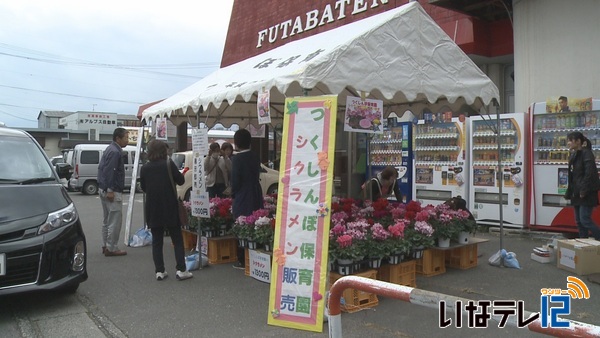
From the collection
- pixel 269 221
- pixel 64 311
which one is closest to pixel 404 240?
pixel 269 221

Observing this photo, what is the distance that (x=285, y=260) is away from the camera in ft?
14.1

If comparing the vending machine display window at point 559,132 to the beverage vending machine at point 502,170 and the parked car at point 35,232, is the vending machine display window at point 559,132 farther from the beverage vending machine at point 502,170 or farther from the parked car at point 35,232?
the parked car at point 35,232

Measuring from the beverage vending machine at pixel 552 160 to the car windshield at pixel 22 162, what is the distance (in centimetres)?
801

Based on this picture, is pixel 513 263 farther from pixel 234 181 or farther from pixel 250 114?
pixel 250 114

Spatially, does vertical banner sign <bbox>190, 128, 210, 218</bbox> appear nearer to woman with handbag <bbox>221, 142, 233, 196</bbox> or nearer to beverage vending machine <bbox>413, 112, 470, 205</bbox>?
woman with handbag <bbox>221, 142, 233, 196</bbox>

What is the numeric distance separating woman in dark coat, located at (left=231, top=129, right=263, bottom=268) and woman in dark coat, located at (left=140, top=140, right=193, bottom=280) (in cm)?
73

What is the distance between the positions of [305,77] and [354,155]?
18.9ft

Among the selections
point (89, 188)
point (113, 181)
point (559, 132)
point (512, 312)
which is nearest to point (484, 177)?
point (559, 132)

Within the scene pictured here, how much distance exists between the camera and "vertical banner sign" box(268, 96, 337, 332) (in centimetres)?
414

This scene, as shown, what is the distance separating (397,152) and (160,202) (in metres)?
6.27

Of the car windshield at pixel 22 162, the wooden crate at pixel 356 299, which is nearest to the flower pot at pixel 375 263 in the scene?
the wooden crate at pixel 356 299

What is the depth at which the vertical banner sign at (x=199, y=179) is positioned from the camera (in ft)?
20.3

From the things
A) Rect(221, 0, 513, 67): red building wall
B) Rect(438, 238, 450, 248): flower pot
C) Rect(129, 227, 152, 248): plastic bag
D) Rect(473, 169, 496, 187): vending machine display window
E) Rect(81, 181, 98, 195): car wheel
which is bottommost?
Rect(129, 227, 152, 248): plastic bag

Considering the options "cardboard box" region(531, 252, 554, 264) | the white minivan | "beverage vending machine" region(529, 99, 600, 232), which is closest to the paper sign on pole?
"cardboard box" region(531, 252, 554, 264)
